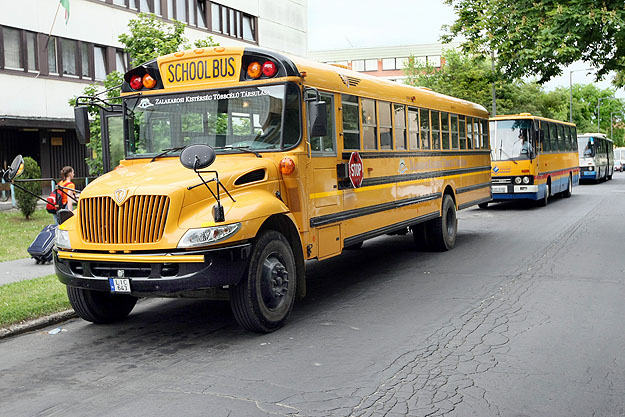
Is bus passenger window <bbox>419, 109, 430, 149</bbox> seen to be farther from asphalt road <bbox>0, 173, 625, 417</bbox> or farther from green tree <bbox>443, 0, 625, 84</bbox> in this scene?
green tree <bbox>443, 0, 625, 84</bbox>

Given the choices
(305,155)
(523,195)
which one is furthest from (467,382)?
(523,195)

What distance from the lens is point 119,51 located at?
28.2 m

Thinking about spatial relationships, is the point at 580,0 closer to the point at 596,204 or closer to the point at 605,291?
the point at 605,291

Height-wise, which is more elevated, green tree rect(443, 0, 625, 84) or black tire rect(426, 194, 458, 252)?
green tree rect(443, 0, 625, 84)

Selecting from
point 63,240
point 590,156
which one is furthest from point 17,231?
point 590,156

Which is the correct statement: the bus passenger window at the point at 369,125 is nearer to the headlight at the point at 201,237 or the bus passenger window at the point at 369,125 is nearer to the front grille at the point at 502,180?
the headlight at the point at 201,237

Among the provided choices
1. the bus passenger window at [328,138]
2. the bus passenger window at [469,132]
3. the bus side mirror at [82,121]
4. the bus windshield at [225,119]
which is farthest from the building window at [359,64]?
the bus windshield at [225,119]

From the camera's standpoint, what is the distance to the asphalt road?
15.4 feet

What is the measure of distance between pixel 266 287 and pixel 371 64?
83.6 meters

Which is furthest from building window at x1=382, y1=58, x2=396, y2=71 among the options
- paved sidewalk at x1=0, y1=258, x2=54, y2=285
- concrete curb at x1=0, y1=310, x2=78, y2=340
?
concrete curb at x1=0, y1=310, x2=78, y2=340

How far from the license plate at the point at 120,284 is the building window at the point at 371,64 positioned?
8342 cm

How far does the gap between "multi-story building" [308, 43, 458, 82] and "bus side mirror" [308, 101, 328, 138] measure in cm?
7814

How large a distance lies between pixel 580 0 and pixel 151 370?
37.4 ft

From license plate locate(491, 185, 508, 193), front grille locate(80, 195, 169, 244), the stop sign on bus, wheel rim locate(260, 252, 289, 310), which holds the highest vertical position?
the stop sign on bus
